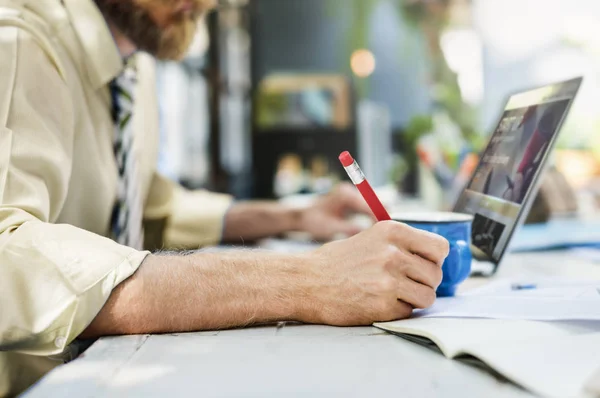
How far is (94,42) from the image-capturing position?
3.34ft

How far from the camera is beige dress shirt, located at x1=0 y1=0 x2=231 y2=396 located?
2.03 feet

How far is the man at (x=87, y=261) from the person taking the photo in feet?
2.05

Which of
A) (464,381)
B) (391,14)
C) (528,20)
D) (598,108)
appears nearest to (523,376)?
(464,381)

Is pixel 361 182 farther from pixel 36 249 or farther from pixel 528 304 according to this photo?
pixel 36 249

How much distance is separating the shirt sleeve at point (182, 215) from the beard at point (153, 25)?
36 cm

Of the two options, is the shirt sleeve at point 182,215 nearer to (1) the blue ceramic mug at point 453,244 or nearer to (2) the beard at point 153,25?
(2) the beard at point 153,25

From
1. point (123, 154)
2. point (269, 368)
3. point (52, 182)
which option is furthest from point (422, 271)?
point (123, 154)

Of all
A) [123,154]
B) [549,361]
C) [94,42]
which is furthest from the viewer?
[123,154]

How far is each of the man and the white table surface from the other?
0.03m

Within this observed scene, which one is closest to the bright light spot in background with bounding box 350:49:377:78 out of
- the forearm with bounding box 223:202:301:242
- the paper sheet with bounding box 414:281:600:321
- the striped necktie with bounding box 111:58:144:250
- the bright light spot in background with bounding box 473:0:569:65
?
the bright light spot in background with bounding box 473:0:569:65

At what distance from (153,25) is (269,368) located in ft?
3.13

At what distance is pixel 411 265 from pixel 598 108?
2684 mm

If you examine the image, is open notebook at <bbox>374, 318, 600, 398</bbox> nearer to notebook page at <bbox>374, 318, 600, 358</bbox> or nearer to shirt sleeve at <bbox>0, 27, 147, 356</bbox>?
notebook page at <bbox>374, 318, 600, 358</bbox>

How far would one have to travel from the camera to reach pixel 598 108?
2.94 m
